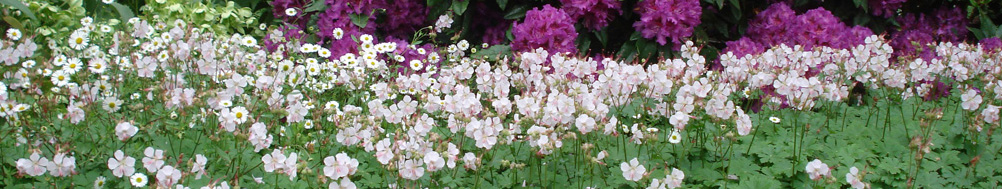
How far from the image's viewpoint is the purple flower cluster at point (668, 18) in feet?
12.3

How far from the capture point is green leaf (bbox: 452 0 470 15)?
13.1ft

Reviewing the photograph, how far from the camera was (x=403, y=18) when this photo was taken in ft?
13.9

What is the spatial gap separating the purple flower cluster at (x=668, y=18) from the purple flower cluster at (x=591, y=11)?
5.6 inches

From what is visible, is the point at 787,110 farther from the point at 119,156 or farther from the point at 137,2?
the point at 137,2

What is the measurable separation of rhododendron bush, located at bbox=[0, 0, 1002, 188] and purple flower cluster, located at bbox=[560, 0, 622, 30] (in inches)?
28.3

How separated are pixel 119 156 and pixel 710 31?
3.12 metres

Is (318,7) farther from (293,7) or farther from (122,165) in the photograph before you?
(122,165)

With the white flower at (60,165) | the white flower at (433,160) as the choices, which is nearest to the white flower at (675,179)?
the white flower at (433,160)

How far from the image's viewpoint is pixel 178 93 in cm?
206

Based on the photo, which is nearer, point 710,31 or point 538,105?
point 538,105

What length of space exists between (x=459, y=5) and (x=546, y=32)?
1.78ft

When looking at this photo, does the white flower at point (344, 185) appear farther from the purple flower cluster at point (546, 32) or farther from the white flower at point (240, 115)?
the purple flower cluster at point (546, 32)

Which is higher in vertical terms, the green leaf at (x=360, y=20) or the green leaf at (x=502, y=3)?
the green leaf at (x=502, y=3)

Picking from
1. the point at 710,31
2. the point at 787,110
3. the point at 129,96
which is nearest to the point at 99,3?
the point at 129,96
